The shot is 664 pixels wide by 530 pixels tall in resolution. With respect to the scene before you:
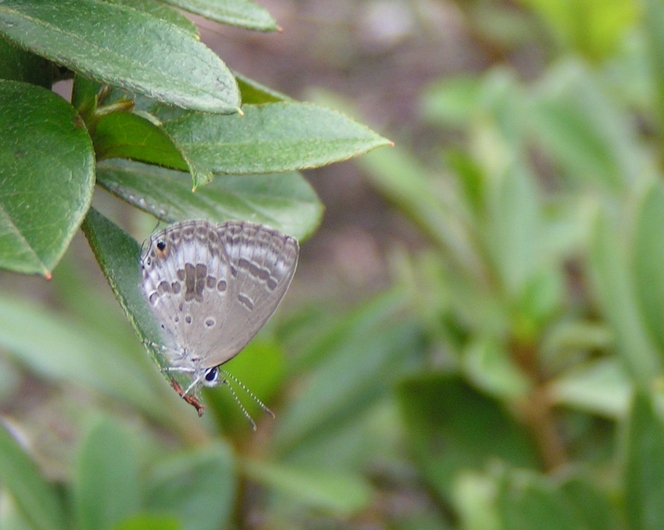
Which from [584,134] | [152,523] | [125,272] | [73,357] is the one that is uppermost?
[125,272]

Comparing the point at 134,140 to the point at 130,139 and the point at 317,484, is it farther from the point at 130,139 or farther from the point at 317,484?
the point at 317,484

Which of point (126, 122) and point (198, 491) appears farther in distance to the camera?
point (198, 491)

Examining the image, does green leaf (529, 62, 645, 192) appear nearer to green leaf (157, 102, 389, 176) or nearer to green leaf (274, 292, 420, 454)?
green leaf (274, 292, 420, 454)

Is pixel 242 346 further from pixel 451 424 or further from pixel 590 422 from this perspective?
pixel 590 422

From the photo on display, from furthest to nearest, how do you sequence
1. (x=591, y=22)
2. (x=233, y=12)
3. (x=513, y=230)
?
(x=591, y=22), (x=513, y=230), (x=233, y=12)

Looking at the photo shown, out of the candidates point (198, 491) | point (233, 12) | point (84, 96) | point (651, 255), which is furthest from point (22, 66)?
point (651, 255)

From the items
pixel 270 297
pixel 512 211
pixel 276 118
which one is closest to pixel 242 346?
pixel 270 297

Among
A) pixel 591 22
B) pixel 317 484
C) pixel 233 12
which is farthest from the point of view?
pixel 591 22

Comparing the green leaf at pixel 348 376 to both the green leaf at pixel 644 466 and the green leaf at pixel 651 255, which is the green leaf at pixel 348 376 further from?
the green leaf at pixel 644 466
